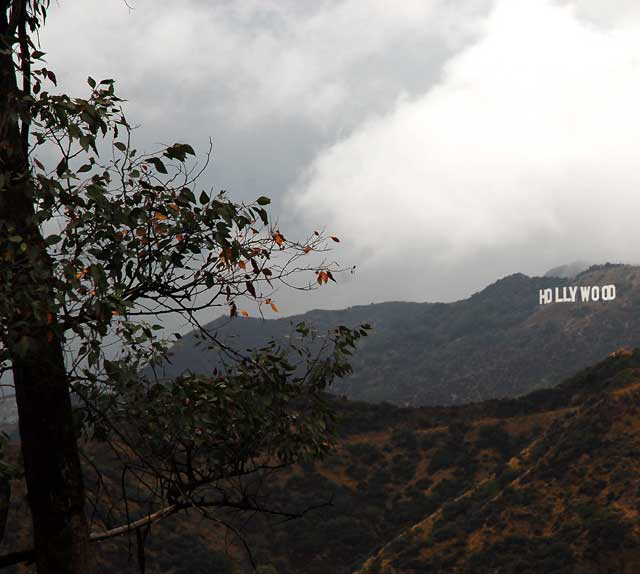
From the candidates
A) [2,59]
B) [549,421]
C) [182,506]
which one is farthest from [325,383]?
[549,421]

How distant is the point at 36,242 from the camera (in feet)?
24.9

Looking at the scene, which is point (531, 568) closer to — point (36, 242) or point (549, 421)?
point (549, 421)

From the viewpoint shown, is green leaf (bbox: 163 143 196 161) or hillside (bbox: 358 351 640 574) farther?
hillside (bbox: 358 351 640 574)

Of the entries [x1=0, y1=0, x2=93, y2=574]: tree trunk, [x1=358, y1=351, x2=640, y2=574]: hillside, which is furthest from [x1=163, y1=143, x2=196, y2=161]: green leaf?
[x1=358, y1=351, x2=640, y2=574]: hillside

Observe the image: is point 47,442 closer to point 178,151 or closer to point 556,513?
point 178,151

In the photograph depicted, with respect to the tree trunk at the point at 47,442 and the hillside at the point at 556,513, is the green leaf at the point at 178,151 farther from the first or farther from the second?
the hillside at the point at 556,513

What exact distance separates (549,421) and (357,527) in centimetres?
2044

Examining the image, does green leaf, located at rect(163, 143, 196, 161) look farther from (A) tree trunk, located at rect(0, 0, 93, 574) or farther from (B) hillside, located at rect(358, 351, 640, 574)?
(B) hillside, located at rect(358, 351, 640, 574)

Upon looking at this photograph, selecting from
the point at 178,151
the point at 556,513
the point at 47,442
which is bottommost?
the point at 556,513

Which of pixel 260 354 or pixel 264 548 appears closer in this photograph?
pixel 260 354

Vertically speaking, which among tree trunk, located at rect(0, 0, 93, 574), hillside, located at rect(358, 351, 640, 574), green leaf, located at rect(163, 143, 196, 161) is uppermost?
green leaf, located at rect(163, 143, 196, 161)

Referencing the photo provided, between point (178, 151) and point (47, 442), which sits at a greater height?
point (178, 151)

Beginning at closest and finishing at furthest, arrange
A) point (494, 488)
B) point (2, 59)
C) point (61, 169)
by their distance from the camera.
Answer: point (61, 169)
point (2, 59)
point (494, 488)

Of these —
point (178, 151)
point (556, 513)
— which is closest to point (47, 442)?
point (178, 151)
